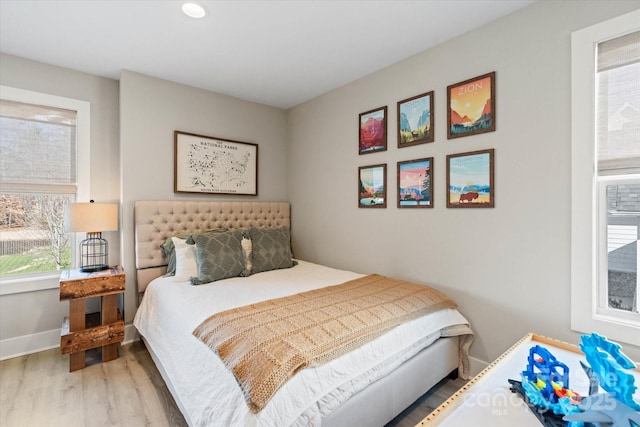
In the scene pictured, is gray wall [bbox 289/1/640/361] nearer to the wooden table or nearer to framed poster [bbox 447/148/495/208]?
framed poster [bbox 447/148/495/208]

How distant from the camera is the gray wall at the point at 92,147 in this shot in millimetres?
2621

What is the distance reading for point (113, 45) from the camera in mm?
2436

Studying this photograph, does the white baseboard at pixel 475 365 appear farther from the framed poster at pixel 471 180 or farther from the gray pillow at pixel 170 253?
the gray pillow at pixel 170 253

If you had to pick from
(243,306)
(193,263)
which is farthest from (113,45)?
(243,306)

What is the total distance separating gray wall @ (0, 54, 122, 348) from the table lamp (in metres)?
0.12

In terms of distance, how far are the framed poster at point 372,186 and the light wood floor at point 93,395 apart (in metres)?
1.57

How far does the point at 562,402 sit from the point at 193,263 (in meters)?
2.57

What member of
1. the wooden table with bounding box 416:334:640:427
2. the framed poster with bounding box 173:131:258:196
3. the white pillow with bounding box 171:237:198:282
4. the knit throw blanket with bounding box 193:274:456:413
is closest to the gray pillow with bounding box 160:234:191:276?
the white pillow with bounding box 171:237:198:282

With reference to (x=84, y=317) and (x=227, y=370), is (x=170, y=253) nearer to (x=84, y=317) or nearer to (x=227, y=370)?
(x=84, y=317)

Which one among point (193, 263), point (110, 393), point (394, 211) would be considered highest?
point (394, 211)

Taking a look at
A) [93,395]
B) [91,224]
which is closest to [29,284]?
[91,224]

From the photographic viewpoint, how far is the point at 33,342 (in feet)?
8.83

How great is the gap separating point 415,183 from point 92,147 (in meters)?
3.09

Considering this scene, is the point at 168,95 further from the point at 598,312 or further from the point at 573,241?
the point at 598,312
